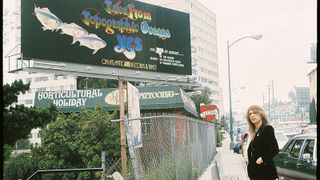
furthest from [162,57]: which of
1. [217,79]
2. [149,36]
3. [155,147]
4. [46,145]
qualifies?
[217,79]

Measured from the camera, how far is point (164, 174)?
25.8 ft

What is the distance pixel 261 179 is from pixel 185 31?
2200cm

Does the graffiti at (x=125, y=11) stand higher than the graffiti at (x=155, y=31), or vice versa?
the graffiti at (x=125, y=11)

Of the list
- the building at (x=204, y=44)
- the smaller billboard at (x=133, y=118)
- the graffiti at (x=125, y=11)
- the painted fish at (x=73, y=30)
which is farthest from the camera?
the building at (x=204, y=44)

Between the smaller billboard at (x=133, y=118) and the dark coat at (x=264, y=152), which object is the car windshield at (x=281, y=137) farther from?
the dark coat at (x=264, y=152)

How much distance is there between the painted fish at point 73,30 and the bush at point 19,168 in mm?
6176

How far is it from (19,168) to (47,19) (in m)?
6.61

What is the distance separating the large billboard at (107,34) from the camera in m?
19.8

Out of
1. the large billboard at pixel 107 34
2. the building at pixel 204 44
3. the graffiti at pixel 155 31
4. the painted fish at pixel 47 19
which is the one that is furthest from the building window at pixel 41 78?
the painted fish at pixel 47 19

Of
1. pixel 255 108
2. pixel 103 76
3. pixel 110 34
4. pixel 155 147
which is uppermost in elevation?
pixel 110 34

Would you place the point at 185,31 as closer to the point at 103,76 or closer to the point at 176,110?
the point at 176,110

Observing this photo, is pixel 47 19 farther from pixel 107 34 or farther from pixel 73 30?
pixel 107 34

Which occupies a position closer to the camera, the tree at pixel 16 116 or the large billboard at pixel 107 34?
the tree at pixel 16 116

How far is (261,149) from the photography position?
5.60m
